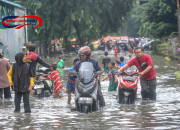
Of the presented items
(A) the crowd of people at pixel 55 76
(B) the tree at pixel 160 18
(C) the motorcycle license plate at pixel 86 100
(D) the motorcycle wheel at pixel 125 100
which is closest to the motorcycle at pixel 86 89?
(C) the motorcycle license plate at pixel 86 100

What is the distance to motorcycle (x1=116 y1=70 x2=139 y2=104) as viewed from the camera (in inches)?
392

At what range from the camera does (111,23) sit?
147 ft

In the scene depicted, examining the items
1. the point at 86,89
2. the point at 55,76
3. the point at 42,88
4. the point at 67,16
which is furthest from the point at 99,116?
the point at 67,16

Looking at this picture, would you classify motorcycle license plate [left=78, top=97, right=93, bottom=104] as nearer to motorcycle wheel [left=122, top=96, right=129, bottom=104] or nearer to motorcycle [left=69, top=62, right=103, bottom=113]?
motorcycle [left=69, top=62, right=103, bottom=113]

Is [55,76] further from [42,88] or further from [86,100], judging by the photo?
[86,100]

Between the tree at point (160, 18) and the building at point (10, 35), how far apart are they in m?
13.3

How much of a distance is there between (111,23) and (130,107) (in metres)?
35.6

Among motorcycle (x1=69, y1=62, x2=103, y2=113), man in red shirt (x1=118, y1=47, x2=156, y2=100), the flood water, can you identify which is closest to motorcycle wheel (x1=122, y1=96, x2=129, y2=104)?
the flood water

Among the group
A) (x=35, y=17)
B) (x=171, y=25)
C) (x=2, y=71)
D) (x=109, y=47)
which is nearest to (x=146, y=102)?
(x=2, y=71)

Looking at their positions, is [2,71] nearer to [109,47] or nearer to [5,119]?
[5,119]

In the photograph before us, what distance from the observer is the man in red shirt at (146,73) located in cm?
1027

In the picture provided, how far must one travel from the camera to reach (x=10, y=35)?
2794cm

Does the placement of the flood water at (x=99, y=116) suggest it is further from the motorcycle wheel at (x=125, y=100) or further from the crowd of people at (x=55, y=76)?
the crowd of people at (x=55, y=76)

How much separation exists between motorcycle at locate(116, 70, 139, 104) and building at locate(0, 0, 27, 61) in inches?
680
